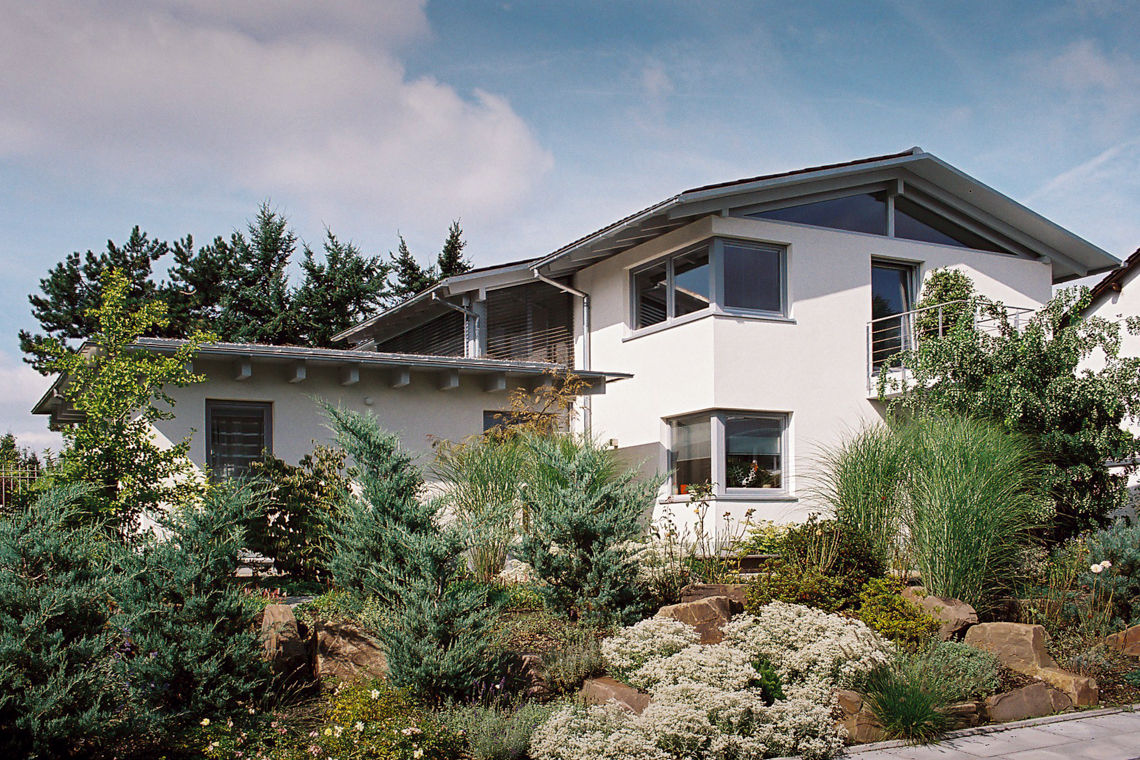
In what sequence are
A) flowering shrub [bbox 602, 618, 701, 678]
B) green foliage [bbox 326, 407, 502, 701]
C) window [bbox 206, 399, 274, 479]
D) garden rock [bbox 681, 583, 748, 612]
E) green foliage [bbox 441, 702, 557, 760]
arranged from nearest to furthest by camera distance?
green foliage [bbox 441, 702, 557, 760]
green foliage [bbox 326, 407, 502, 701]
flowering shrub [bbox 602, 618, 701, 678]
garden rock [bbox 681, 583, 748, 612]
window [bbox 206, 399, 274, 479]

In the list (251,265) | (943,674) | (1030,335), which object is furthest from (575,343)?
→ (251,265)

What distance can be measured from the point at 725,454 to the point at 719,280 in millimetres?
2502

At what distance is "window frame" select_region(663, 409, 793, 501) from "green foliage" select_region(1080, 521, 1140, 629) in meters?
4.64

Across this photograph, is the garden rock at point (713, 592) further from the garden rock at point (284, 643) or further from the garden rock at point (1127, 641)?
the garden rock at point (284, 643)

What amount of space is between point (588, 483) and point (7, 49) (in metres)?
7.13

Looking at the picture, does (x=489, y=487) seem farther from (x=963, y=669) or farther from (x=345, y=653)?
(x=963, y=669)

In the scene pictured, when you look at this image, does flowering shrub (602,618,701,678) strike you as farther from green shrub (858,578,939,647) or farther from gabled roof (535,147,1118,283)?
gabled roof (535,147,1118,283)

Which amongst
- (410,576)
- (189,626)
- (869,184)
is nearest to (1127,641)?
(410,576)

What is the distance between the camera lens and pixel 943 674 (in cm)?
720

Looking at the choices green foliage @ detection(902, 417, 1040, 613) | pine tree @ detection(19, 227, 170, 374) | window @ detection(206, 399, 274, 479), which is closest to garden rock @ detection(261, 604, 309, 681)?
→ window @ detection(206, 399, 274, 479)

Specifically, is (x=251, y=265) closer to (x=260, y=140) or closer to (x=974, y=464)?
(x=260, y=140)

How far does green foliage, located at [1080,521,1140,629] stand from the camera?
891cm

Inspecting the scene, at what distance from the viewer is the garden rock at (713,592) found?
8680 mm

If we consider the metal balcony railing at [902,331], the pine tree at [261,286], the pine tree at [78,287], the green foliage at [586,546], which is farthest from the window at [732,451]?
the pine tree at [78,287]
